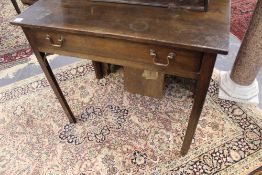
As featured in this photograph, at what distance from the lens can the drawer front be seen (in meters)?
0.84

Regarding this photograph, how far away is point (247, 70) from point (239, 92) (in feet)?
0.56

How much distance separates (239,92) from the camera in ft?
4.99

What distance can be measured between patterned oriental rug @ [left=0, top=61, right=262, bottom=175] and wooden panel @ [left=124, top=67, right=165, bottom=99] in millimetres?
58

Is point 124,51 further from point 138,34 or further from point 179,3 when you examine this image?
point 179,3

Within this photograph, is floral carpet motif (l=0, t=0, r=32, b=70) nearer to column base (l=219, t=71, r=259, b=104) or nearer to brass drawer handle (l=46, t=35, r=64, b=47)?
brass drawer handle (l=46, t=35, r=64, b=47)

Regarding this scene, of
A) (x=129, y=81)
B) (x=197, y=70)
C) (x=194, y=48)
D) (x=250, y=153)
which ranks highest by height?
(x=194, y=48)

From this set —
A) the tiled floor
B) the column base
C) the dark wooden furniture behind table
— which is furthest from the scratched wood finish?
the tiled floor

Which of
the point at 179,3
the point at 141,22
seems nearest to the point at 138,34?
the point at 141,22

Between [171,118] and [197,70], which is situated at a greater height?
[197,70]

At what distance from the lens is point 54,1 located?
3.56 ft

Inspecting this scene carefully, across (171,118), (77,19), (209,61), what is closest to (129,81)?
(171,118)

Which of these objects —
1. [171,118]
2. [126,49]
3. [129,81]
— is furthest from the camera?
[129,81]

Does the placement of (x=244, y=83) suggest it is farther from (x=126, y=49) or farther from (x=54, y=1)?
(x=54, y=1)

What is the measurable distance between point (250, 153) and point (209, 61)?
0.81 m
